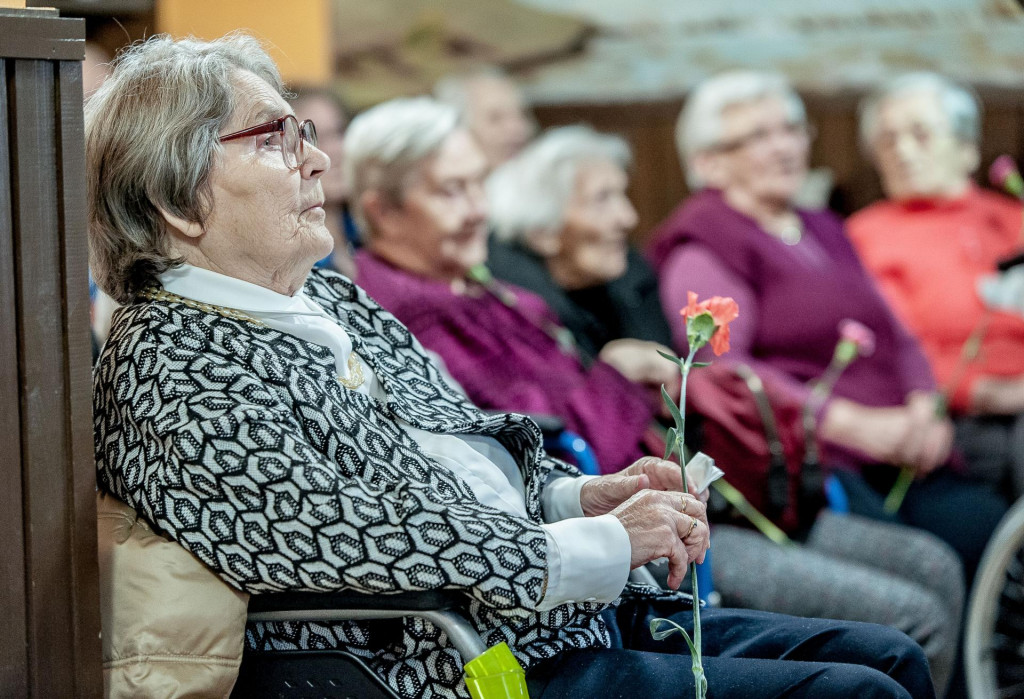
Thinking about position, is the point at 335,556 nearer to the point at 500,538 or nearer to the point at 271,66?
the point at 500,538

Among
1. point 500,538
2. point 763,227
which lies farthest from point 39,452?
point 763,227

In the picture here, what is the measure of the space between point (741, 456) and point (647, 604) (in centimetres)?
84

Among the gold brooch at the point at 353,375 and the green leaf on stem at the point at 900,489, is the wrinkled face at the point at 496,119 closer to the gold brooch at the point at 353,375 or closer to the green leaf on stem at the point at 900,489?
the green leaf on stem at the point at 900,489

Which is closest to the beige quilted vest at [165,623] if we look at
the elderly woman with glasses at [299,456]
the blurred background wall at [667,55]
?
the elderly woman with glasses at [299,456]

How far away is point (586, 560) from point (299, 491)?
1.13ft

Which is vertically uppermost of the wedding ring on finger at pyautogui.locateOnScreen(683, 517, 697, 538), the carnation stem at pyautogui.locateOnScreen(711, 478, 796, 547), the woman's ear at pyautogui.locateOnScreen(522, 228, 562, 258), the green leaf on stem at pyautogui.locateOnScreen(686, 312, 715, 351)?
the green leaf on stem at pyautogui.locateOnScreen(686, 312, 715, 351)

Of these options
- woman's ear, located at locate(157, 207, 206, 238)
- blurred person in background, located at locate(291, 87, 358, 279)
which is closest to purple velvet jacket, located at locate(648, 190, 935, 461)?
blurred person in background, located at locate(291, 87, 358, 279)

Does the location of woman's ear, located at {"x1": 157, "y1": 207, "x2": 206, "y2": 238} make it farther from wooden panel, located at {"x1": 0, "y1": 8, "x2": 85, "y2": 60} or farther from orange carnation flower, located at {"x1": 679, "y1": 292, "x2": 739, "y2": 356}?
orange carnation flower, located at {"x1": 679, "y1": 292, "x2": 739, "y2": 356}

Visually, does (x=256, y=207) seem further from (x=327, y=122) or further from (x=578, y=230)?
(x=327, y=122)

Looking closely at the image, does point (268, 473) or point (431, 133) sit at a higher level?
point (431, 133)

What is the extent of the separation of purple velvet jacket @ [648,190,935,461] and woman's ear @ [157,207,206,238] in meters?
1.61

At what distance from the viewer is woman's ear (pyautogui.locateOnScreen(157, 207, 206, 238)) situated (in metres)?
1.49

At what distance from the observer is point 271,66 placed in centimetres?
160

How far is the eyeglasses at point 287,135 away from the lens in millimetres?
1494
